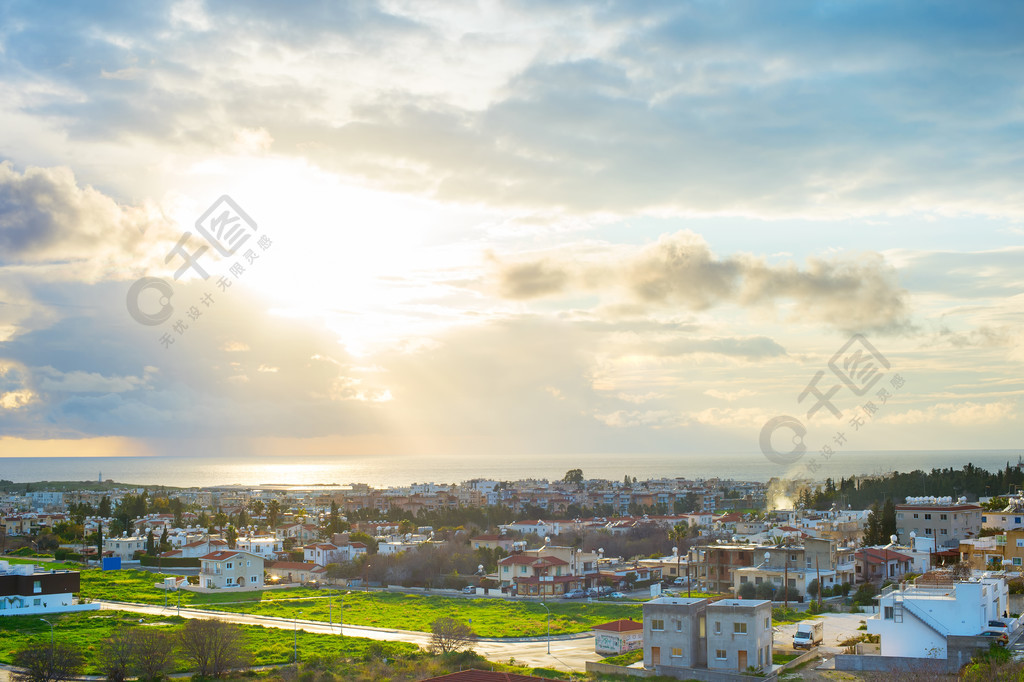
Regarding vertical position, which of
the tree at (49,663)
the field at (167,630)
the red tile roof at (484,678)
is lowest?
the field at (167,630)

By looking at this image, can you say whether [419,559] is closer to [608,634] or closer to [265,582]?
[265,582]

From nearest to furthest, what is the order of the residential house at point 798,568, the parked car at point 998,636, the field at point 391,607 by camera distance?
the parked car at point 998,636, the field at point 391,607, the residential house at point 798,568

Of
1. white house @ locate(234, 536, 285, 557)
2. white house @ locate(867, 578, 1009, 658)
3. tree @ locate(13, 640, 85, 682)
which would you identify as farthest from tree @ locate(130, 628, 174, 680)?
white house @ locate(234, 536, 285, 557)

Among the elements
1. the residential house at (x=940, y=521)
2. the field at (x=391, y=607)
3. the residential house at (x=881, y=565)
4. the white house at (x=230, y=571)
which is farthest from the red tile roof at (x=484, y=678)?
the residential house at (x=940, y=521)

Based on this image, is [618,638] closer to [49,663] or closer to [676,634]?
[676,634]

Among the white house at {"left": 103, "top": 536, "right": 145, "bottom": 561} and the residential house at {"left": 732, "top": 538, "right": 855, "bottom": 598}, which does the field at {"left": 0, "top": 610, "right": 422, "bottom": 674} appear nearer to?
the residential house at {"left": 732, "top": 538, "right": 855, "bottom": 598}

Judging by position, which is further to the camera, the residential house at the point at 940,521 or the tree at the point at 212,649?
the residential house at the point at 940,521

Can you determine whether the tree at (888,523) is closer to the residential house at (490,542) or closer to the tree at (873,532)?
the tree at (873,532)
